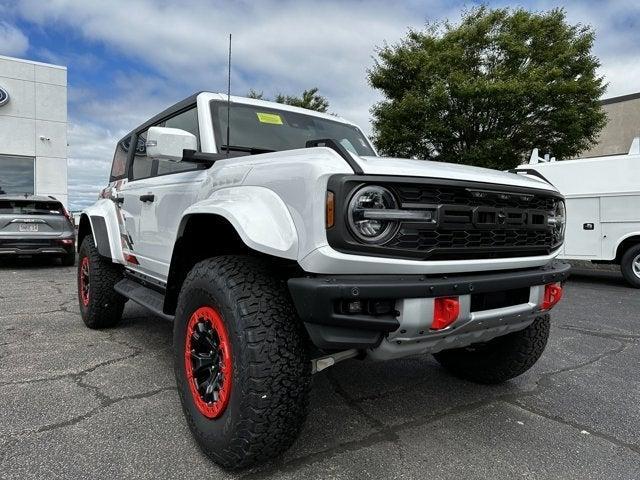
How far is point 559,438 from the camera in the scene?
2467mm

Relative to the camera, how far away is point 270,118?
326 cm

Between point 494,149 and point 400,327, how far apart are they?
34.2ft

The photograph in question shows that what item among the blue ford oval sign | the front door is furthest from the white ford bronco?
the blue ford oval sign

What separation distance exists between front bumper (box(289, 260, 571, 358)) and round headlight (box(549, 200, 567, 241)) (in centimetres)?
61

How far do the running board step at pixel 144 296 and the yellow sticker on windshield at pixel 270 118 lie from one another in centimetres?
139

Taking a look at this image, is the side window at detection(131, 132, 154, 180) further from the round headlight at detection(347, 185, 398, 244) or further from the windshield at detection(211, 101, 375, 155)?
the round headlight at detection(347, 185, 398, 244)

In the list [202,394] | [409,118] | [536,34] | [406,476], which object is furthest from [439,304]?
[536,34]

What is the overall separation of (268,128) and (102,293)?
2358 mm

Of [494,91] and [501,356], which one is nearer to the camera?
[501,356]

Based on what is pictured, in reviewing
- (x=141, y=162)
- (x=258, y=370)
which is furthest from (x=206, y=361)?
(x=141, y=162)

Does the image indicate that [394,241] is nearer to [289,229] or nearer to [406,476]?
[289,229]

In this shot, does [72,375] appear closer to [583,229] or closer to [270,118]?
[270,118]

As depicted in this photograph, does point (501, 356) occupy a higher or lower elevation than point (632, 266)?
lower

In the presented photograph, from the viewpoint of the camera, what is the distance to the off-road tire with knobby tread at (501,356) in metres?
2.84
